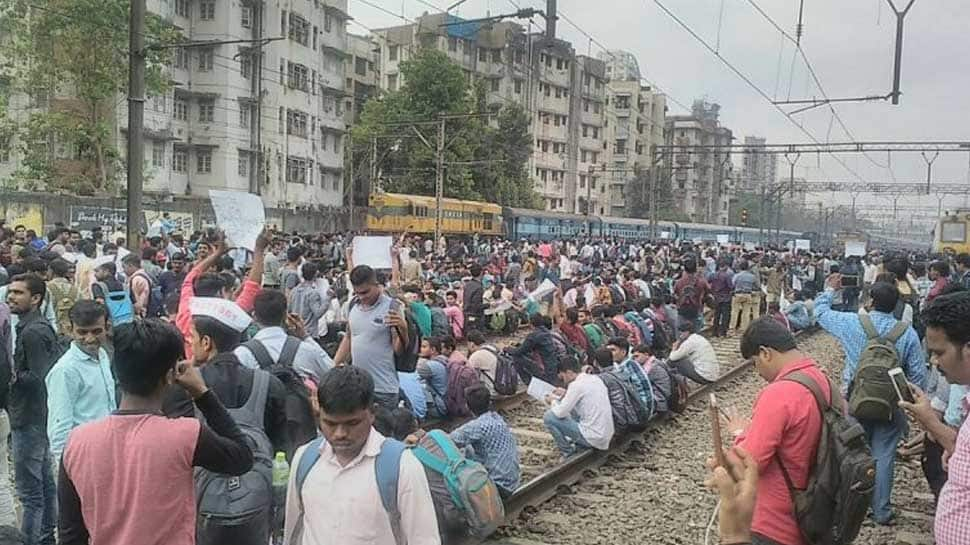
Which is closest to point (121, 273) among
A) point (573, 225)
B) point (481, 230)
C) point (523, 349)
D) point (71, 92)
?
point (523, 349)

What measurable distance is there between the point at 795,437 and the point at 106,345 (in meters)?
3.67

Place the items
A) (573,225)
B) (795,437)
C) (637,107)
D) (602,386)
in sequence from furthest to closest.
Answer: (637,107)
(573,225)
(602,386)
(795,437)

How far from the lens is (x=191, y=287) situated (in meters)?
5.79

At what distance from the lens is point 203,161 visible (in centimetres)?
4341

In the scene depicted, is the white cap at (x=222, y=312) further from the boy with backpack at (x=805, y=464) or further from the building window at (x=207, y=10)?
the building window at (x=207, y=10)

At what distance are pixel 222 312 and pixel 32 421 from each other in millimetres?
1940

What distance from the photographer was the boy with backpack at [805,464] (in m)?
3.41

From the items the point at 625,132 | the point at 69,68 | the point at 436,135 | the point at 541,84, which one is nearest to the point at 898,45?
the point at 69,68

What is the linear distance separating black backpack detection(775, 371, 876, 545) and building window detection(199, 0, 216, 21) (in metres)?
44.0

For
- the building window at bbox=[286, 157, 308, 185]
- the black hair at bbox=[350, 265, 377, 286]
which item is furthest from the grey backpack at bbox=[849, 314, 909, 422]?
the building window at bbox=[286, 157, 308, 185]

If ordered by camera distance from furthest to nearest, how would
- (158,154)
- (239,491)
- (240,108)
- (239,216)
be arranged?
(240,108), (158,154), (239,216), (239,491)

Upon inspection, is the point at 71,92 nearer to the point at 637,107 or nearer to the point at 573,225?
the point at 573,225

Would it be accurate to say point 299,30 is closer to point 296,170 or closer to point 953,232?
point 296,170

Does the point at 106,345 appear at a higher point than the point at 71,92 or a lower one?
lower
